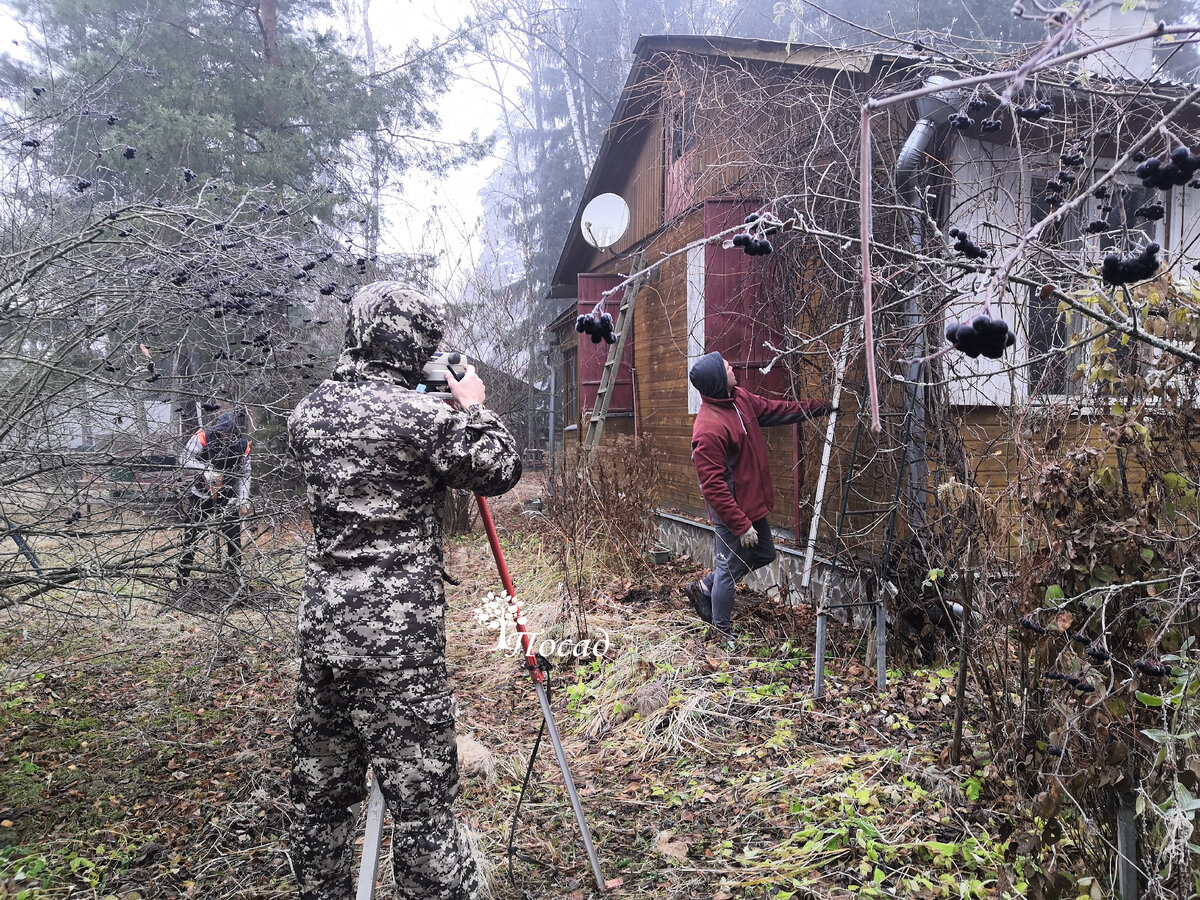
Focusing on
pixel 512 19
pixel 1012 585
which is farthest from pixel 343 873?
pixel 512 19

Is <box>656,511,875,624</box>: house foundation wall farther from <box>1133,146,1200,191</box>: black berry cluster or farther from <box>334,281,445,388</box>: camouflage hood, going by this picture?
<box>1133,146,1200,191</box>: black berry cluster

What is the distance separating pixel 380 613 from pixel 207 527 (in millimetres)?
2138

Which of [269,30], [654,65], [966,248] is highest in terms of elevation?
[269,30]

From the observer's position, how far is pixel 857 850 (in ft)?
9.87

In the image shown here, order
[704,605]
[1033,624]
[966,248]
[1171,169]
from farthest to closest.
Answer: [704,605] < [1033,624] < [966,248] < [1171,169]

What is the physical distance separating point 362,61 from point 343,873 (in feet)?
48.5

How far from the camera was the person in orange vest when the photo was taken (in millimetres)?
3992

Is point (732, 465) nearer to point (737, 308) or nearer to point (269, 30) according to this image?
point (737, 308)

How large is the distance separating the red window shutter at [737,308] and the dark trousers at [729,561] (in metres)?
1.28

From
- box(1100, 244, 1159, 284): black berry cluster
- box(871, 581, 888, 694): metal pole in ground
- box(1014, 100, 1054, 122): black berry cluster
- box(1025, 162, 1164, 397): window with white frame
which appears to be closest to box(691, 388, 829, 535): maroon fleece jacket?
box(871, 581, 888, 694): metal pole in ground

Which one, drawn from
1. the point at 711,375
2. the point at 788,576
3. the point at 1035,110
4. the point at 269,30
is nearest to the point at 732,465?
the point at 711,375

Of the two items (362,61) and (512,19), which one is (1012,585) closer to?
(362,61)

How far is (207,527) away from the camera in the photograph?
13.0 ft

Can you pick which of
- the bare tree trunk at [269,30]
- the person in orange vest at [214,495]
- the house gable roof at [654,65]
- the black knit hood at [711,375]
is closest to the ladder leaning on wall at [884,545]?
the black knit hood at [711,375]
